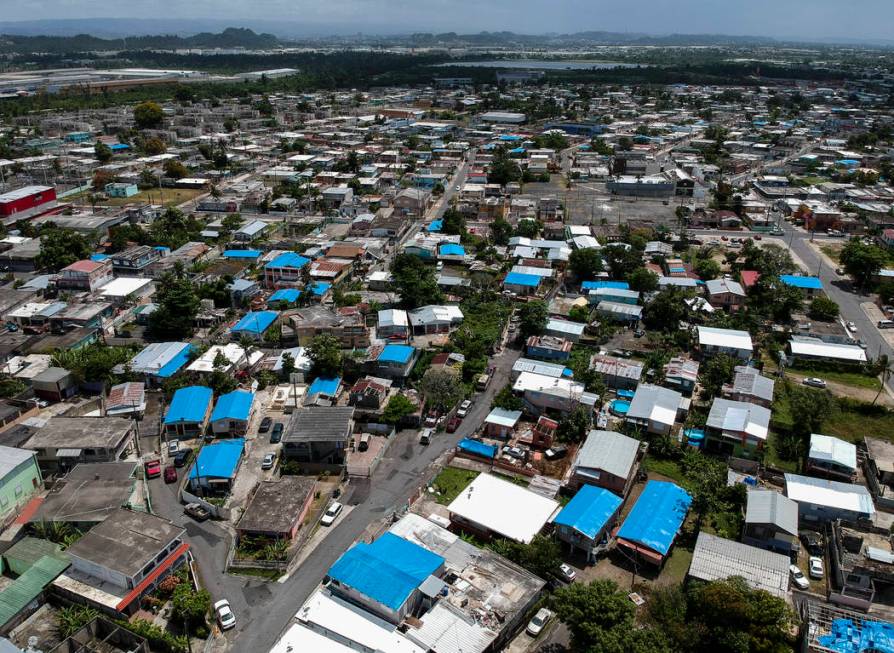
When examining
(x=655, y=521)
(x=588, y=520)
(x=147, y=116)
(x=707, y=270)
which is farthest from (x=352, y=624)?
(x=147, y=116)

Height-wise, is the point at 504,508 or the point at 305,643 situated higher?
the point at 305,643

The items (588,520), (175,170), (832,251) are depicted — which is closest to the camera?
(588,520)

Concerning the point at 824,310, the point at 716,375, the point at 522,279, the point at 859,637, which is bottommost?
the point at 824,310

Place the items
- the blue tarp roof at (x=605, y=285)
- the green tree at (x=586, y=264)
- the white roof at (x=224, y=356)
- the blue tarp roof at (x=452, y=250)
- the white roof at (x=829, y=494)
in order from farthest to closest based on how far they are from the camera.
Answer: the blue tarp roof at (x=452, y=250) < the green tree at (x=586, y=264) < the blue tarp roof at (x=605, y=285) < the white roof at (x=224, y=356) < the white roof at (x=829, y=494)

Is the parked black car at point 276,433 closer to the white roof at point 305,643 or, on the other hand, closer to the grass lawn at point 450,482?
the grass lawn at point 450,482

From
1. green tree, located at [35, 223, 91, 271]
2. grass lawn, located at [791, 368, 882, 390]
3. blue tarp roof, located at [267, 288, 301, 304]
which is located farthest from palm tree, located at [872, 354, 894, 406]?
green tree, located at [35, 223, 91, 271]

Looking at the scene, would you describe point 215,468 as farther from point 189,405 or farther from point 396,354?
point 396,354

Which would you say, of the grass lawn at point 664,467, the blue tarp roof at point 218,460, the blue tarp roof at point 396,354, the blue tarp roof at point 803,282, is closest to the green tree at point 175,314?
the blue tarp roof at point 218,460

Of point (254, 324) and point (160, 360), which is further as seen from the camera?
point (254, 324)
